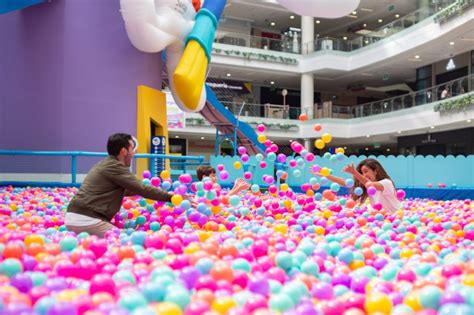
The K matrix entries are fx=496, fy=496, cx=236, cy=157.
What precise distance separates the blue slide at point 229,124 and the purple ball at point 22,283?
1107 centimetres

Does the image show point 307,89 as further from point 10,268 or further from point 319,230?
point 10,268

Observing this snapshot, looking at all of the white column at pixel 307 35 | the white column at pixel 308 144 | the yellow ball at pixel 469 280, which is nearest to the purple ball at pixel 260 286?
the yellow ball at pixel 469 280

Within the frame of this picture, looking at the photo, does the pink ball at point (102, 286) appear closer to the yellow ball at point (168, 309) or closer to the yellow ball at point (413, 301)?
the yellow ball at point (168, 309)

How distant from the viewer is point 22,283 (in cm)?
176

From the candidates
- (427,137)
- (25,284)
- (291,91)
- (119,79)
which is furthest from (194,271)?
(291,91)

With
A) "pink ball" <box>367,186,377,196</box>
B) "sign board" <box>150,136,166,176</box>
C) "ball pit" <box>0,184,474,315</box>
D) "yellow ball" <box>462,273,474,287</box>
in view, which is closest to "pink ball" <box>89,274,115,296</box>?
"ball pit" <box>0,184,474,315</box>

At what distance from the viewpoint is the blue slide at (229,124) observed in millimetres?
13304

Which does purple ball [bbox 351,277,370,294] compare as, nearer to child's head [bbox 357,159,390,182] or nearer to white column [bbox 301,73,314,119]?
child's head [bbox 357,159,390,182]

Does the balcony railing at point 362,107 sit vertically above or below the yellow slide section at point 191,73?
above

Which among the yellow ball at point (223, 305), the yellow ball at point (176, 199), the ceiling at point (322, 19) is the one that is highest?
the ceiling at point (322, 19)

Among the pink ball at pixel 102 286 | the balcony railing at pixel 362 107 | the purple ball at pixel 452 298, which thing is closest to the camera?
the purple ball at pixel 452 298

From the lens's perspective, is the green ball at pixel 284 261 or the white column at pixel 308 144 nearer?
the green ball at pixel 284 261

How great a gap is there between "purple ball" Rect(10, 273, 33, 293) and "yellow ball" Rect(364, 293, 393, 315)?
3.83 ft

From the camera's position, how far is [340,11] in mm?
6438
